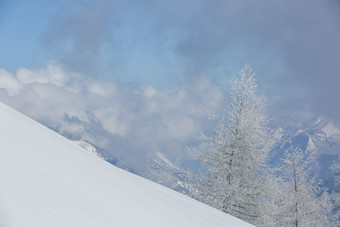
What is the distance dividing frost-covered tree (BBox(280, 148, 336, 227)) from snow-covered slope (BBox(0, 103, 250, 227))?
33.8ft

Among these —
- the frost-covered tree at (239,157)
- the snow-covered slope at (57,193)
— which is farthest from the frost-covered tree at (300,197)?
the snow-covered slope at (57,193)

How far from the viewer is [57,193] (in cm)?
101

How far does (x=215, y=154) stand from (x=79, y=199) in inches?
323

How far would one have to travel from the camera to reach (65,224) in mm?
814

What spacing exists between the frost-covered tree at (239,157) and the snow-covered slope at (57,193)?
701 cm

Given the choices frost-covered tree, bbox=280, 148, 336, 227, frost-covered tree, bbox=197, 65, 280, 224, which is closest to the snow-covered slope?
frost-covered tree, bbox=197, 65, 280, 224

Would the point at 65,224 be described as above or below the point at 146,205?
below

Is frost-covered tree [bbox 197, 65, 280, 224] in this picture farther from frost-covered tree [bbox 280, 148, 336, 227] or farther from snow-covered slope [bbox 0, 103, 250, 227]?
snow-covered slope [bbox 0, 103, 250, 227]

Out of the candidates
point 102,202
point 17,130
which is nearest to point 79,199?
point 102,202

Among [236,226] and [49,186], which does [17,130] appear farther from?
[236,226]

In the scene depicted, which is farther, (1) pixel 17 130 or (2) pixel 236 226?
(2) pixel 236 226

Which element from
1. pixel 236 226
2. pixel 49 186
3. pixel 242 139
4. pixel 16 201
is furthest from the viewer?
pixel 242 139

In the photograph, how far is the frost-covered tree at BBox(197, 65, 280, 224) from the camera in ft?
26.5

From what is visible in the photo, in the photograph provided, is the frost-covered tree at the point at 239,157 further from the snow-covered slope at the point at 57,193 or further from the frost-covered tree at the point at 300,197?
the snow-covered slope at the point at 57,193
